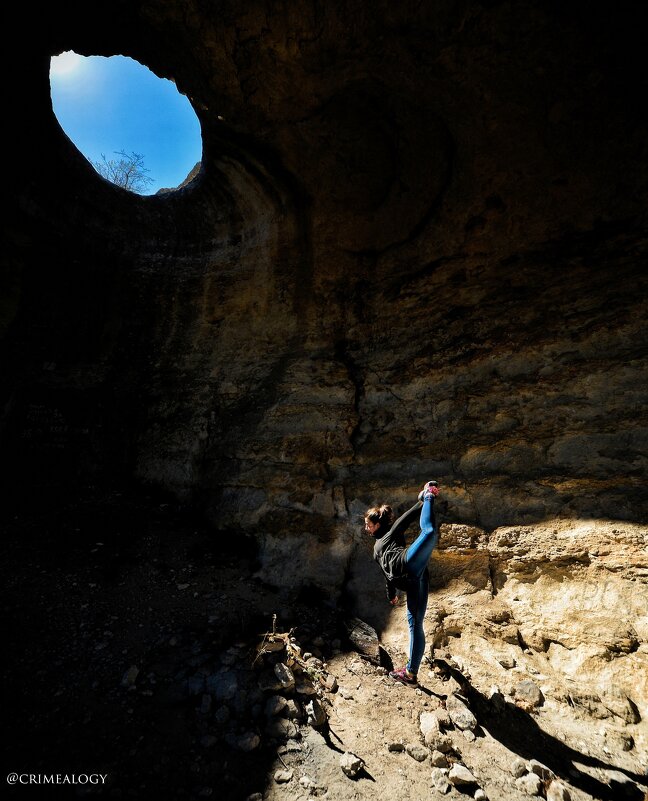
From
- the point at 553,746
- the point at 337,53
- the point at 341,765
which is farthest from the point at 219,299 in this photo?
the point at 553,746

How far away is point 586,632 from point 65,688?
14.2 ft

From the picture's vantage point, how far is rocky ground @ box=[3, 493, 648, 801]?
2.38 metres

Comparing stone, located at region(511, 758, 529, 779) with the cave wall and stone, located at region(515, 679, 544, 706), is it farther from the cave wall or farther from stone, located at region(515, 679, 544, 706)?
the cave wall

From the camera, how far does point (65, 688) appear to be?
2.92 meters

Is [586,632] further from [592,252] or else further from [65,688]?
[65,688]

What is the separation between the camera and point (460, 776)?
92.7 inches

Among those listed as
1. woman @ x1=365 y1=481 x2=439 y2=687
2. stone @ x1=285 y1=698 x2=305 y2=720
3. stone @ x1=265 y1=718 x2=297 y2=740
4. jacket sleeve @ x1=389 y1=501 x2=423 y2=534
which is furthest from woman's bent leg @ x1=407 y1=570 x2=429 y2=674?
stone @ x1=265 y1=718 x2=297 y2=740

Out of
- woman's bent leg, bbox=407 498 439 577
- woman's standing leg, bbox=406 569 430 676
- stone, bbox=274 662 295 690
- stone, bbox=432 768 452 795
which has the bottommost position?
stone, bbox=432 768 452 795

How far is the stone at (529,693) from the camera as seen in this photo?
117 inches

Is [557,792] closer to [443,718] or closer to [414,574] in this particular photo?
[443,718]

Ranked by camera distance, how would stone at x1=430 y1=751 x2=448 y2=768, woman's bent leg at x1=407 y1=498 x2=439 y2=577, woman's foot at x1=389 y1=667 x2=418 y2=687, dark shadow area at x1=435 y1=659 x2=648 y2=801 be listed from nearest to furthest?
dark shadow area at x1=435 y1=659 x2=648 y2=801
stone at x1=430 y1=751 x2=448 y2=768
woman's bent leg at x1=407 y1=498 x2=439 y2=577
woman's foot at x1=389 y1=667 x2=418 y2=687

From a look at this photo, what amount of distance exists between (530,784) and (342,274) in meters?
6.11

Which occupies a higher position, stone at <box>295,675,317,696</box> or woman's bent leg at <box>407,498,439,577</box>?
woman's bent leg at <box>407,498,439,577</box>

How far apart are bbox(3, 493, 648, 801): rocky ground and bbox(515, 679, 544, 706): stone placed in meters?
0.01
